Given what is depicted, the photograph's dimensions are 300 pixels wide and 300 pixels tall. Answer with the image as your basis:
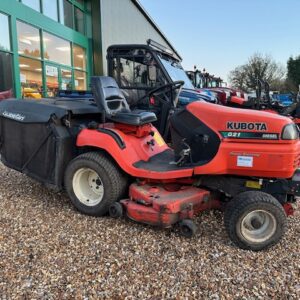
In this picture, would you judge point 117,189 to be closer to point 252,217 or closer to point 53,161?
point 53,161

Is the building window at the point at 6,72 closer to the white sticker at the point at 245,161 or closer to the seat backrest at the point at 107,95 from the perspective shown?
the seat backrest at the point at 107,95

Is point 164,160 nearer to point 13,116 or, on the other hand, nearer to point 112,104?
point 112,104

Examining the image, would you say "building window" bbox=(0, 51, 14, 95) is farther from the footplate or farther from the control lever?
the control lever

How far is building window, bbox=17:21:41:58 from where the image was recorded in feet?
32.2

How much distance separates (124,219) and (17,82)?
7.68m

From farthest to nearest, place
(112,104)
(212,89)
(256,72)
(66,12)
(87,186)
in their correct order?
(256,72)
(66,12)
(212,89)
(112,104)
(87,186)

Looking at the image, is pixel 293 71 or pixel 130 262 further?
pixel 293 71

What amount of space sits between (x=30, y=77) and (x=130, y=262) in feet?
30.0

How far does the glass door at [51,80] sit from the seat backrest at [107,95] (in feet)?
26.5

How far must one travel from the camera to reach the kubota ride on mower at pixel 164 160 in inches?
105

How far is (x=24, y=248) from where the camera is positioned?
269cm

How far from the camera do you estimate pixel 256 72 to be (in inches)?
1566

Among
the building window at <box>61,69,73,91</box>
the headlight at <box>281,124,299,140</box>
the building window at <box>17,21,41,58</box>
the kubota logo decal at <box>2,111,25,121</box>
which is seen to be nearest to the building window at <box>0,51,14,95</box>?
the building window at <box>17,21,41,58</box>

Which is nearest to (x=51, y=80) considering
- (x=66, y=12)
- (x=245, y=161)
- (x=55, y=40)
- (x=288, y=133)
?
(x=55, y=40)
